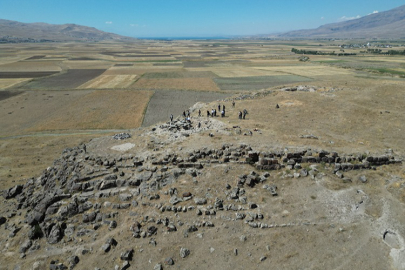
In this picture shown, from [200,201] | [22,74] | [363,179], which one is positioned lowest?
[200,201]

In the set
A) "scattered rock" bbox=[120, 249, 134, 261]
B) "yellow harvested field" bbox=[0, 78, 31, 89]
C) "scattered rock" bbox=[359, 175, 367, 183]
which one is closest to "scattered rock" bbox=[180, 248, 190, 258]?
"scattered rock" bbox=[120, 249, 134, 261]

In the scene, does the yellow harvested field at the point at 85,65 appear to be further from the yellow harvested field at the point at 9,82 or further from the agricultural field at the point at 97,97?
the yellow harvested field at the point at 9,82

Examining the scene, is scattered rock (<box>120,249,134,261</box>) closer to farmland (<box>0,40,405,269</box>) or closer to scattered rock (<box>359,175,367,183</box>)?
farmland (<box>0,40,405,269</box>)

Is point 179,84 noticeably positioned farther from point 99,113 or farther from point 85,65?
point 85,65

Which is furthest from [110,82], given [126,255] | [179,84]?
[126,255]

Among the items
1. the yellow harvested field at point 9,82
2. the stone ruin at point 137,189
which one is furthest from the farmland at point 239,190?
the yellow harvested field at point 9,82
